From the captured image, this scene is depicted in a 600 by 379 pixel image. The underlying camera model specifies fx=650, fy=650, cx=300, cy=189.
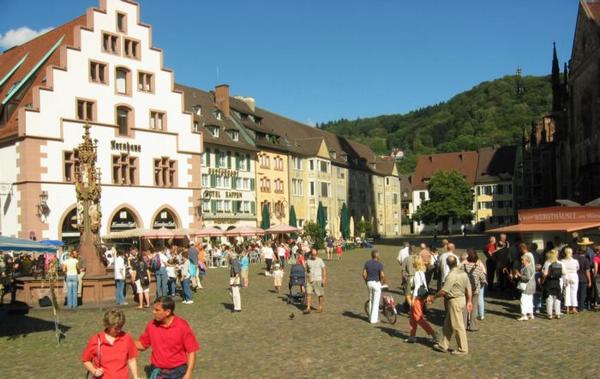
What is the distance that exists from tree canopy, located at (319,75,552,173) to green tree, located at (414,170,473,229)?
39180 mm

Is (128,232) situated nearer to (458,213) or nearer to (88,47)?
(88,47)

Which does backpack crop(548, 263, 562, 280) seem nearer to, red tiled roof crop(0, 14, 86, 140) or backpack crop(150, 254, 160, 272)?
backpack crop(150, 254, 160, 272)

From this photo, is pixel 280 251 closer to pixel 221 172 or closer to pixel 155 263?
pixel 155 263

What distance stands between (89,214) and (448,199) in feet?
252

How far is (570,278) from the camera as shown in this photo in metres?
16.1

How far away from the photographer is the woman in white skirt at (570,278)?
16.1 m

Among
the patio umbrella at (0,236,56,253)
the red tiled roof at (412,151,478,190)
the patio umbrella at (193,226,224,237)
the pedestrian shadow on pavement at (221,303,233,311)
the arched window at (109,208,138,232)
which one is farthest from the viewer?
the red tiled roof at (412,151,478,190)

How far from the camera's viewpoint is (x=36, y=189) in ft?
121

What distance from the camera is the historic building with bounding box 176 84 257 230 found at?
2082 inches

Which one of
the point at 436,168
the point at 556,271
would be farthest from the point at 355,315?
the point at 436,168

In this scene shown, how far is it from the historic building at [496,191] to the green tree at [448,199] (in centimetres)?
1140

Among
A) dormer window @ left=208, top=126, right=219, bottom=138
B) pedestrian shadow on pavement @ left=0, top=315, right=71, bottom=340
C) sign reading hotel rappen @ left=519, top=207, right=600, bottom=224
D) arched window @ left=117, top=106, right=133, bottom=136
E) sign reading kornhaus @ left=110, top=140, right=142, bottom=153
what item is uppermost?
dormer window @ left=208, top=126, right=219, bottom=138

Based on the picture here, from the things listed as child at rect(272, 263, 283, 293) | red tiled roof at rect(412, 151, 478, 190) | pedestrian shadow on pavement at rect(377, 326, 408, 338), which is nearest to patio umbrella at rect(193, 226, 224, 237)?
child at rect(272, 263, 283, 293)

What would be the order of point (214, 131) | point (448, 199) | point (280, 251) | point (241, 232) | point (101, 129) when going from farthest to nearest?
point (448, 199) < point (214, 131) < point (241, 232) < point (101, 129) < point (280, 251)
